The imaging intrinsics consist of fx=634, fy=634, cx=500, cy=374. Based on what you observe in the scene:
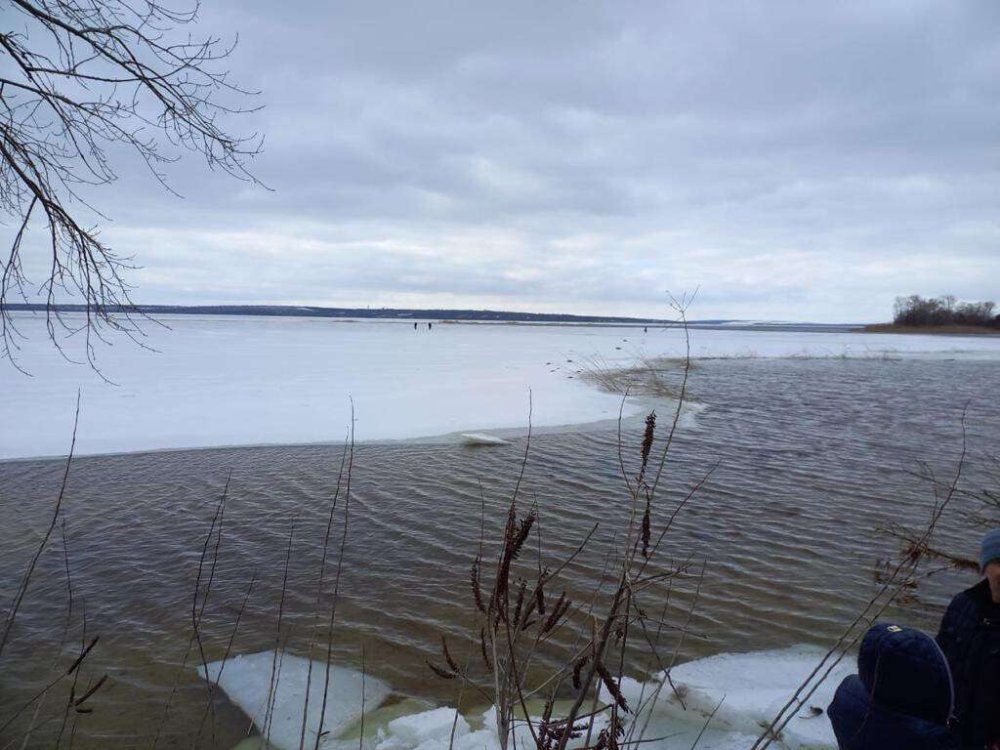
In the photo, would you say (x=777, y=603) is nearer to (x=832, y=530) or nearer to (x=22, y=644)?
(x=832, y=530)

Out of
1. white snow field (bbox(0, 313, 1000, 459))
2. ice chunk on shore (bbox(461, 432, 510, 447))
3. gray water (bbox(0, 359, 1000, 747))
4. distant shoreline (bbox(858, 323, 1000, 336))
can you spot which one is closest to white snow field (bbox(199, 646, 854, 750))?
gray water (bbox(0, 359, 1000, 747))

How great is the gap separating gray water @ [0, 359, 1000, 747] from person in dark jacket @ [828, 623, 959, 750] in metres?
1.23

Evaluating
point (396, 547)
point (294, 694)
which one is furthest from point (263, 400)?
point (294, 694)

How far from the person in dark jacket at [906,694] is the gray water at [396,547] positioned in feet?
4.04

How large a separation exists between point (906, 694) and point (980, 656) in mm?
585

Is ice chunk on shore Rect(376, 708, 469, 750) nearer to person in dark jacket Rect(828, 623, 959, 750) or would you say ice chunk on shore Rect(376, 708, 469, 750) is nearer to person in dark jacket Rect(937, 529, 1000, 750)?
person in dark jacket Rect(828, 623, 959, 750)

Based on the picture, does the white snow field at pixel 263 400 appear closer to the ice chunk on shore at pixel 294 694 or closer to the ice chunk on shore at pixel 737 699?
the ice chunk on shore at pixel 294 694

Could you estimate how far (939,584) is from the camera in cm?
543

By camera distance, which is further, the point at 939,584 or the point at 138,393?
the point at 138,393

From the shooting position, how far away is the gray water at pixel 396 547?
13.7 ft

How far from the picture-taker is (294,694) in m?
3.89

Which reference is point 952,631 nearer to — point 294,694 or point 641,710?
point 641,710

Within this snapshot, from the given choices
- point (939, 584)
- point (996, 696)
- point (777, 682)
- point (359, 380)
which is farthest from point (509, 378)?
point (996, 696)

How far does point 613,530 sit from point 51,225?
A: 5.44 meters
